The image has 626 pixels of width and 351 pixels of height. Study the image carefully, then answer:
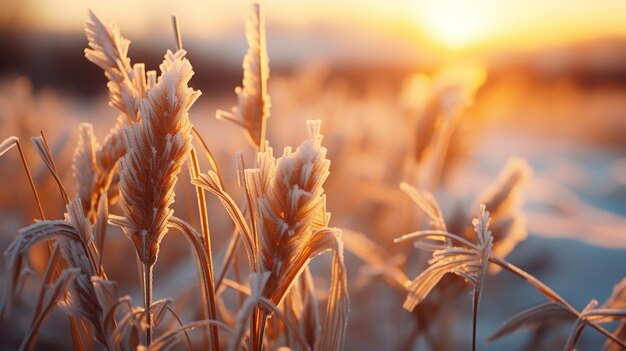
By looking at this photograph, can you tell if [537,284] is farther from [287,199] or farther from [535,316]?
[287,199]

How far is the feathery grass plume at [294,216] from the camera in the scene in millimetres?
697

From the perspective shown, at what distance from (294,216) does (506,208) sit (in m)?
0.76

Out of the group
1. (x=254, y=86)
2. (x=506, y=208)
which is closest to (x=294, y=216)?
(x=254, y=86)

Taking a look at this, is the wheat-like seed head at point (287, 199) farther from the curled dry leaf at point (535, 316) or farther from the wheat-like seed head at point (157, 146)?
the curled dry leaf at point (535, 316)

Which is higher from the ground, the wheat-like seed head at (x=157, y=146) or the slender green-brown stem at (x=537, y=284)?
the wheat-like seed head at (x=157, y=146)

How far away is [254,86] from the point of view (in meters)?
0.95

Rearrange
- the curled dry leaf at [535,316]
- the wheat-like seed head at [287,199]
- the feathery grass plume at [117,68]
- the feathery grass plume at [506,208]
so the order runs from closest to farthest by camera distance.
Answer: the wheat-like seed head at [287,199]
the feathery grass plume at [117,68]
the curled dry leaf at [535,316]
the feathery grass plume at [506,208]

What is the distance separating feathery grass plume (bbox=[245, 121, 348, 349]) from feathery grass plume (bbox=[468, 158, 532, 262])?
2.09ft

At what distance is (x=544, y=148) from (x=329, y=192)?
597 cm

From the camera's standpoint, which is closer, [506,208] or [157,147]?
[157,147]

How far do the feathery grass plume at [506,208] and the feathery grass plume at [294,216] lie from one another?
636 millimetres

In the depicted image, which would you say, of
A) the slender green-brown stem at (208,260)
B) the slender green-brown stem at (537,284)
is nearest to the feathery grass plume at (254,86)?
the slender green-brown stem at (208,260)

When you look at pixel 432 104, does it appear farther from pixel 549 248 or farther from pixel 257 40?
pixel 549 248

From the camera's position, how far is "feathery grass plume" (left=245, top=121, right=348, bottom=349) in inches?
27.5
